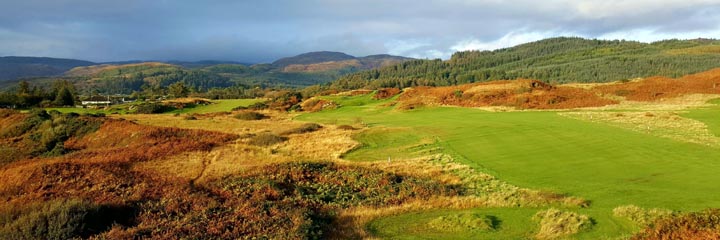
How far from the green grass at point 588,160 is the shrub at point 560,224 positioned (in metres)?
0.26

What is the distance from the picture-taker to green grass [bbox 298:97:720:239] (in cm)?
1227

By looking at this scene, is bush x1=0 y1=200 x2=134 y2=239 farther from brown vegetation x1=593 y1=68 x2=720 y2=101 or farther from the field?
brown vegetation x1=593 y1=68 x2=720 y2=101

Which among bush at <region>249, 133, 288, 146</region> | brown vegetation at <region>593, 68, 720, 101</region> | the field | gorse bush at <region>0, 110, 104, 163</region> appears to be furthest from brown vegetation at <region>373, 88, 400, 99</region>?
gorse bush at <region>0, 110, 104, 163</region>

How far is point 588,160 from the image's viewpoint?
719 inches

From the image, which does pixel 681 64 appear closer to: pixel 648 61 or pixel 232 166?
pixel 648 61

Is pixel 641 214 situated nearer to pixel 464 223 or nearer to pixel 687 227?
pixel 687 227

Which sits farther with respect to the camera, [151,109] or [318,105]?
[151,109]

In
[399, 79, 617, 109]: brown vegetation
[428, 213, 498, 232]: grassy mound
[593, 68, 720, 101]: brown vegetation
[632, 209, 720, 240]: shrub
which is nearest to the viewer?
[632, 209, 720, 240]: shrub

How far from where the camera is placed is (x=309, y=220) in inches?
447

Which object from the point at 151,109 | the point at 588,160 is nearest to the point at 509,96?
the point at 588,160

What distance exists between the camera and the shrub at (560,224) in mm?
9977

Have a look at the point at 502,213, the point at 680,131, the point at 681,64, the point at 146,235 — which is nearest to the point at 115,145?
the point at 146,235

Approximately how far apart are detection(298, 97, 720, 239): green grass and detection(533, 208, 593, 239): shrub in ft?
0.86

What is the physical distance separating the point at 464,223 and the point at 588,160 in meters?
9.89
